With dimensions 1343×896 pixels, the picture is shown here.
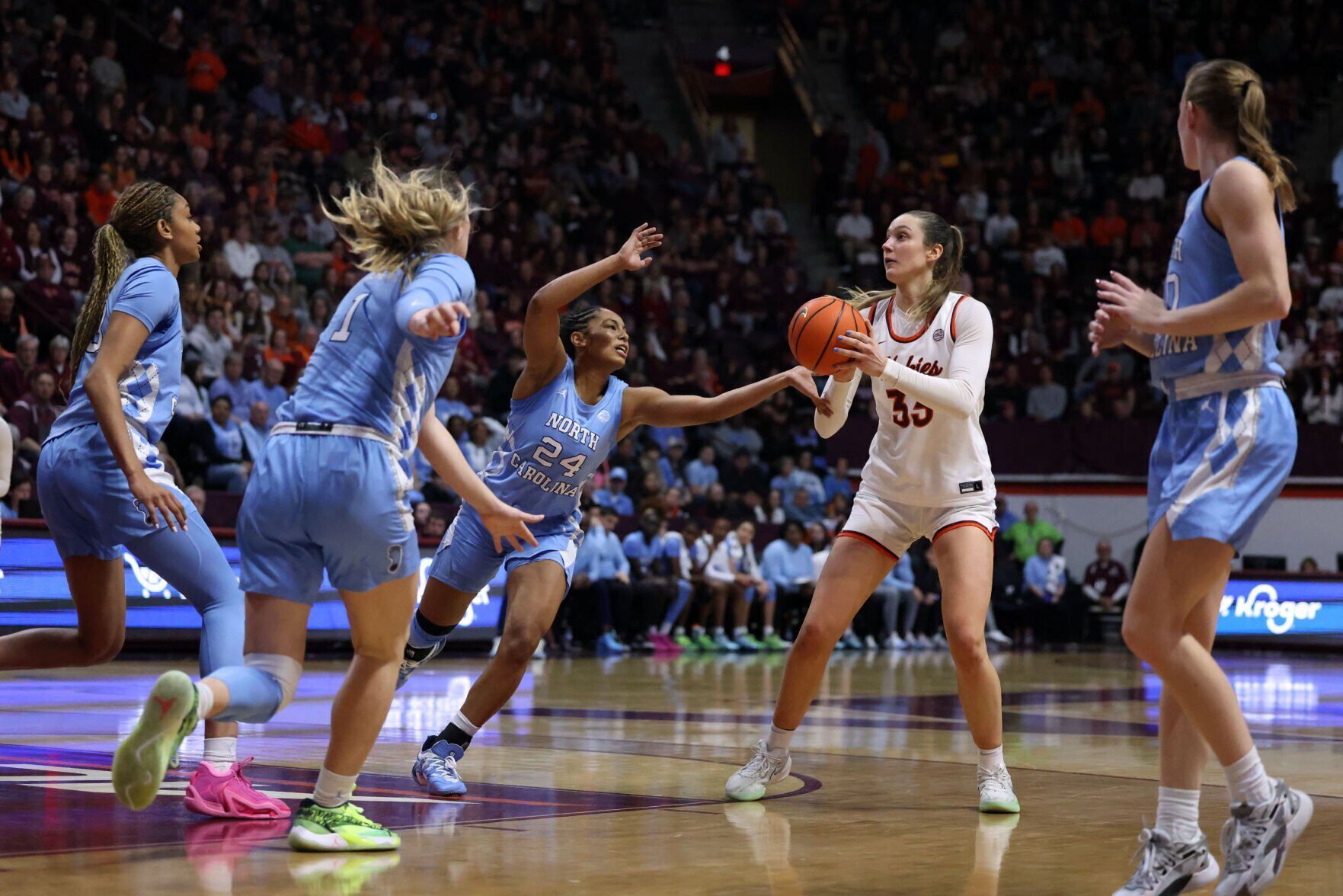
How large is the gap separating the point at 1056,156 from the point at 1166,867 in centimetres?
2209

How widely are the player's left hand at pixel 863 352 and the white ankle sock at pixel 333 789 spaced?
6.93 ft

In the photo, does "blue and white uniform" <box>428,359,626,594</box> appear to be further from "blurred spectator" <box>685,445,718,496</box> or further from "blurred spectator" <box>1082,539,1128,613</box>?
"blurred spectator" <box>1082,539,1128,613</box>

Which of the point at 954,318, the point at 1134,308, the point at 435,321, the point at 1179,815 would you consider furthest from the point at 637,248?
the point at 1179,815

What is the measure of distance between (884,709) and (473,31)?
15.7 m

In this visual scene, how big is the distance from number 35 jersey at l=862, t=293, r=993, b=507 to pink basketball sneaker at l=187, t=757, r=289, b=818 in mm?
2481

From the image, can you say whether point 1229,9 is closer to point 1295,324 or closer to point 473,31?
point 1295,324

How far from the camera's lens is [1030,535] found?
19.8 metres

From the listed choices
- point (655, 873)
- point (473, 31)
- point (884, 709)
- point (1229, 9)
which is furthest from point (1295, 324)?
point (655, 873)

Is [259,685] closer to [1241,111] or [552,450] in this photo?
[552,450]

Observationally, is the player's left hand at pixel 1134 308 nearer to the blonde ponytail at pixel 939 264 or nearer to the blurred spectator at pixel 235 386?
the blonde ponytail at pixel 939 264

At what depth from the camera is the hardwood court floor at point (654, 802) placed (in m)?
4.23

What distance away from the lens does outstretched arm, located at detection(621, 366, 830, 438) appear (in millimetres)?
5883

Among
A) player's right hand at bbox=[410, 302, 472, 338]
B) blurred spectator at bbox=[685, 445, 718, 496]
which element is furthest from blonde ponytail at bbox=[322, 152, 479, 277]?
blurred spectator at bbox=[685, 445, 718, 496]

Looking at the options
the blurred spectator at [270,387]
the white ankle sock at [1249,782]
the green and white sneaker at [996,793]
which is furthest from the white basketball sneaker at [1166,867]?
the blurred spectator at [270,387]
